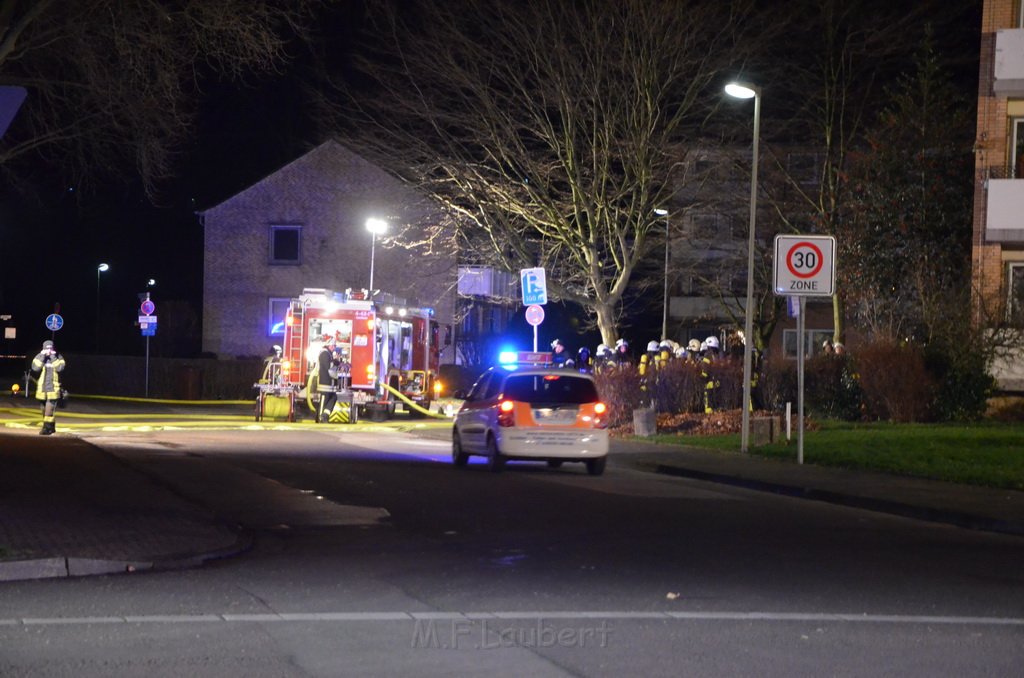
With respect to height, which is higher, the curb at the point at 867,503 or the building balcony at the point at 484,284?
the building balcony at the point at 484,284

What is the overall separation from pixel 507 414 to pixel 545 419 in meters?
0.57

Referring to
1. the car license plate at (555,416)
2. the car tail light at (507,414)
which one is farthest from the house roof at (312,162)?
the car license plate at (555,416)

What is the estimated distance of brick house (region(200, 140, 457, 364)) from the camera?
5262 cm

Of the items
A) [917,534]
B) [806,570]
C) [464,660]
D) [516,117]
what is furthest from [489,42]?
[464,660]

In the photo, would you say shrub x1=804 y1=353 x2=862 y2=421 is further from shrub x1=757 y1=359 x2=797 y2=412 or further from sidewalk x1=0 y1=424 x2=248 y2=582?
sidewalk x1=0 y1=424 x2=248 y2=582

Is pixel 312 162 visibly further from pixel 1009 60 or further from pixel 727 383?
pixel 1009 60

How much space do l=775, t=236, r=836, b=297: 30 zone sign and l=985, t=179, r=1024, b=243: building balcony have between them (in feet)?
36.2

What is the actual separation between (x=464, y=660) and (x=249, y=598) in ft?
8.19

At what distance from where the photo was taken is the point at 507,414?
19.6 meters

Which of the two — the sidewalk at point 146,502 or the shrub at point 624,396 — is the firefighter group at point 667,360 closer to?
the shrub at point 624,396

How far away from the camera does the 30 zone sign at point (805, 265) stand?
20781 mm

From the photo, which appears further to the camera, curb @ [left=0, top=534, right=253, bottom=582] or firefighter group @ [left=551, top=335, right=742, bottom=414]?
firefighter group @ [left=551, top=335, right=742, bottom=414]

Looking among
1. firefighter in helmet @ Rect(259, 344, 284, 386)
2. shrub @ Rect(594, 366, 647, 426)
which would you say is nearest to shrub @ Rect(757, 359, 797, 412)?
shrub @ Rect(594, 366, 647, 426)

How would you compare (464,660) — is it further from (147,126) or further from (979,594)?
(147,126)
